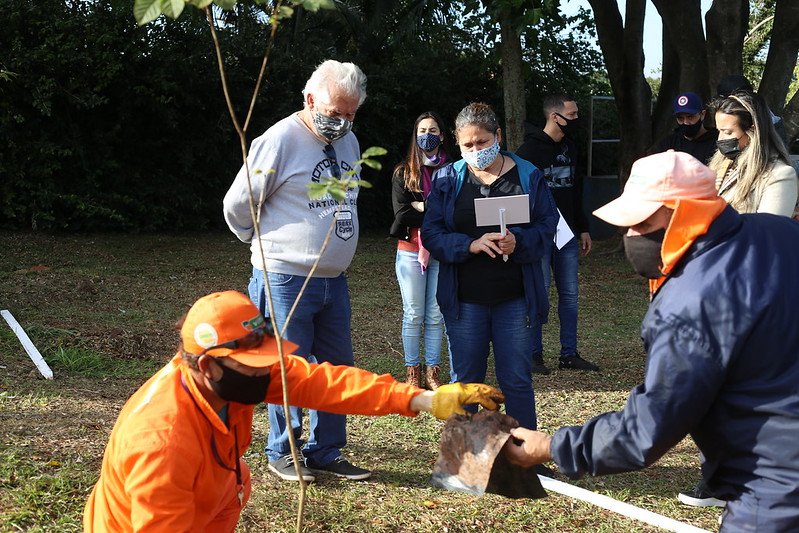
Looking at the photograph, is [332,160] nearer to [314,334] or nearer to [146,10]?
[314,334]

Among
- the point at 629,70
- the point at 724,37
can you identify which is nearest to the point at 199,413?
the point at 724,37

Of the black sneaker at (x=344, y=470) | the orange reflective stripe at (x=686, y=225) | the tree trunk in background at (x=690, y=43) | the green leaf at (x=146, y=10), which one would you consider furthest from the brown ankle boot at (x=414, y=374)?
the tree trunk in background at (x=690, y=43)

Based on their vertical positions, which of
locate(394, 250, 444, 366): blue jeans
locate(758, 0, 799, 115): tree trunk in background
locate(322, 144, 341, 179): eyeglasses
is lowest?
locate(394, 250, 444, 366): blue jeans

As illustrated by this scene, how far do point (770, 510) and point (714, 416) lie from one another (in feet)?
0.92

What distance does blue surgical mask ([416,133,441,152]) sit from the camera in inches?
248

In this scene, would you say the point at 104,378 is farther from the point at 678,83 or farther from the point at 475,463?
the point at 678,83

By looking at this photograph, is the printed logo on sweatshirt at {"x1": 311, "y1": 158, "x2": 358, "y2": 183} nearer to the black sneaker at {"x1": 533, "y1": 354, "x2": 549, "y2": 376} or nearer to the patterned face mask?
the patterned face mask

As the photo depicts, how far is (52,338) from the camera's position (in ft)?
24.3

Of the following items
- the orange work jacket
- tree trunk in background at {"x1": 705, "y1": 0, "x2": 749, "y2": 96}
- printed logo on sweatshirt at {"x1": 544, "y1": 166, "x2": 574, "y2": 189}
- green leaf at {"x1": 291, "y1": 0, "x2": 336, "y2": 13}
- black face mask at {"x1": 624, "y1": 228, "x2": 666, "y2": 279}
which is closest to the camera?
green leaf at {"x1": 291, "y1": 0, "x2": 336, "y2": 13}

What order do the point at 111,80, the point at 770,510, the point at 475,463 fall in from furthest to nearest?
1. the point at 111,80
2. the point at 475,463
3. the point at 770,510

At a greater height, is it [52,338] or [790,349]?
[790,349]

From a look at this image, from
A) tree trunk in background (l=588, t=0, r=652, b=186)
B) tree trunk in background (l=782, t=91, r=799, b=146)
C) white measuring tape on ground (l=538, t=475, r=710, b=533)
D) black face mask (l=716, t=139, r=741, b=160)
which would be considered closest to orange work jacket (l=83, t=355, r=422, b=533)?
white measuring tape on ground (l=538, t=475, r=710, b=533)

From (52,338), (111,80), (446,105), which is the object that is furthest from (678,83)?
(52,338)

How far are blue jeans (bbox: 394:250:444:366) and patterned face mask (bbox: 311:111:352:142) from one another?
79.2 inches
